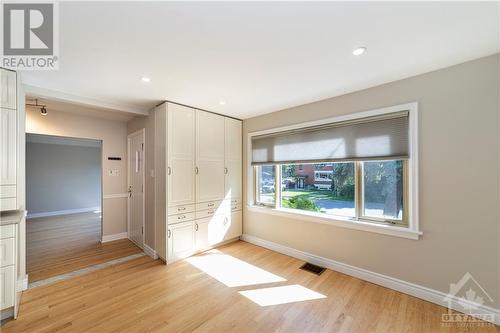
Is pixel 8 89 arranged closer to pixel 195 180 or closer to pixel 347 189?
pixel 195 180

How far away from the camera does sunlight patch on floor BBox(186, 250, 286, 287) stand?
2602 millimetres

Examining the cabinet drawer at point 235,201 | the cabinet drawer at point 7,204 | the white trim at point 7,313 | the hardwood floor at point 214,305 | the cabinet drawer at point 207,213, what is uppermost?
the cabinet drawer at point 7,204

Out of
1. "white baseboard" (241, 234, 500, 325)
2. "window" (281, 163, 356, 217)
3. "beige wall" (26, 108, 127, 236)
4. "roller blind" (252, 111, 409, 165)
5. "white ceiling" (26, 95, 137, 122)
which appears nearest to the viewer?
"white baseboard" (241, 234, 500, 325)

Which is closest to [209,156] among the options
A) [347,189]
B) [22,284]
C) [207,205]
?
[207,205]

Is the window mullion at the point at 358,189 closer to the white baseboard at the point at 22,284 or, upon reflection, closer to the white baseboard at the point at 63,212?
the white baseboard at the point at 22,284

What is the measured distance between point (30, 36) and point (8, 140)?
1.24 metres

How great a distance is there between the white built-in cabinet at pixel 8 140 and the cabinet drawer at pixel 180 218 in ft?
5.43

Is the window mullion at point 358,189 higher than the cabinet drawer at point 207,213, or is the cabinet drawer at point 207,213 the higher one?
the window mullion at point 358,189

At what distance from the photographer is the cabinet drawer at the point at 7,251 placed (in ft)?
6.12

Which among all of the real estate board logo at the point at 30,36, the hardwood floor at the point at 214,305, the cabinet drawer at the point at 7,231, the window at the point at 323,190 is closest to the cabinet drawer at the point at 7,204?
the cabinet drawer at the point at 7,231

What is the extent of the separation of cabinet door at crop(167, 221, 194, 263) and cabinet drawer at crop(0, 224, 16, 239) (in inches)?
61.9

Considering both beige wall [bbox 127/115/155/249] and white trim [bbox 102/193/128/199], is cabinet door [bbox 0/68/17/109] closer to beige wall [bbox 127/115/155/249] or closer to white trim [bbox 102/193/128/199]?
beige wall [bbox 127/115/155/249]

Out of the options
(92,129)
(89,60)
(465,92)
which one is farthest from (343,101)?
(92,129)

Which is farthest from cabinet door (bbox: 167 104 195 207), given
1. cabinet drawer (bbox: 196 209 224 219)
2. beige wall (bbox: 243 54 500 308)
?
beige wall (bbox: 243 54 500 308)
